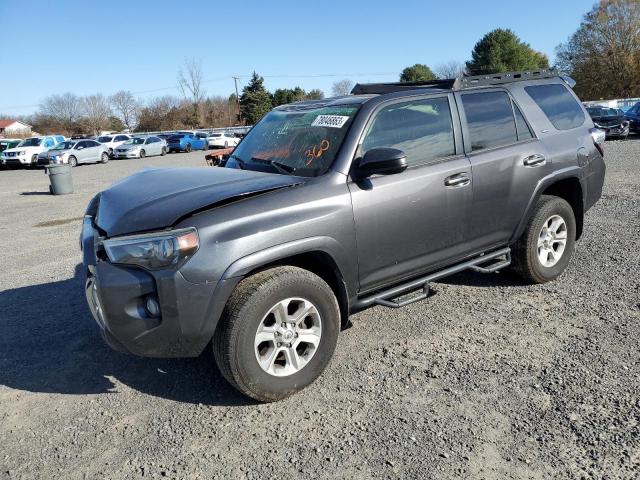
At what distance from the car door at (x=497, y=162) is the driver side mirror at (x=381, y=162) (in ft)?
3.18

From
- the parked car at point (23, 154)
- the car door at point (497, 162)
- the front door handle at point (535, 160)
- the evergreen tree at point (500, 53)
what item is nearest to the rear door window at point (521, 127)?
the car door at point (497, 162)

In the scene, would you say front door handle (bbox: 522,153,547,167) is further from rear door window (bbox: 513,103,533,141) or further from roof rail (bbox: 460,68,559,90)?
roof rail (bbox: 460,68,559,90)

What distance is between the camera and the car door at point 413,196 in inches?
136

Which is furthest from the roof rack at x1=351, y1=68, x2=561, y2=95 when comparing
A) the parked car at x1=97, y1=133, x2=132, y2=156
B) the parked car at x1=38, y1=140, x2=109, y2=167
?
the parked car at x1=97, y1=133, x2=132, y2=156

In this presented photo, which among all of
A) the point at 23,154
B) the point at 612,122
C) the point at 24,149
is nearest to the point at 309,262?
the point at 612,122

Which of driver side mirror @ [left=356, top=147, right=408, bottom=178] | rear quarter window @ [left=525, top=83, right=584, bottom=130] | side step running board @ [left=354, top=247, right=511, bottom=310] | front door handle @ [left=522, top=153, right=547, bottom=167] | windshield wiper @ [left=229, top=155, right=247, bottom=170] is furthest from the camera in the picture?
rear quarter window @ [left=525, top=83, right=584, bottom=130]

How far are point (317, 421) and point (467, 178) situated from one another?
6.99 feet

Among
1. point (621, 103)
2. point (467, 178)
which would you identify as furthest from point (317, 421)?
point (621, 103)

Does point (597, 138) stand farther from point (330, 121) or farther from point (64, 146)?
point (64, 146)

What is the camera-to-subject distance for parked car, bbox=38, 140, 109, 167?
91.2 ft

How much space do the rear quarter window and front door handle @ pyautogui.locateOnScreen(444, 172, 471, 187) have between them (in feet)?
4.71

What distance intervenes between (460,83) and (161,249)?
282 cm

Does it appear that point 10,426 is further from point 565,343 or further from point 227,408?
point 565,343

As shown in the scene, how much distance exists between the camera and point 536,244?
15.1ft
